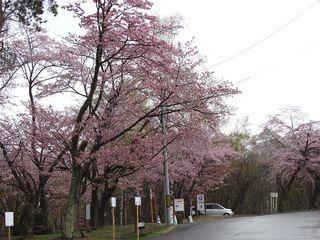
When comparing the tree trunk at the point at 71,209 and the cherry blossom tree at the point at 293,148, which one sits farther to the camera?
the cherry blossom tree at the point at 293,148

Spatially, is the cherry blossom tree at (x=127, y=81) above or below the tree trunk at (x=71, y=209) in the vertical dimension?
above

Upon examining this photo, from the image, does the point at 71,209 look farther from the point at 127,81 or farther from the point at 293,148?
the point at 293,148

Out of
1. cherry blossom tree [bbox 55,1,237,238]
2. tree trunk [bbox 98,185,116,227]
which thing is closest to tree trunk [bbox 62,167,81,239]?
cherry blossom tree [bbox 55,1,237,238]

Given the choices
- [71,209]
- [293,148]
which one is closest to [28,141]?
[71,209]

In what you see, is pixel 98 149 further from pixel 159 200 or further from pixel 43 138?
pixel 159 200

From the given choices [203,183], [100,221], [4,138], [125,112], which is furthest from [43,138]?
[203,183]

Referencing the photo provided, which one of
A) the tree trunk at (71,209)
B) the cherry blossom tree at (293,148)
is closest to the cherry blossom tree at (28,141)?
the tree trunk at (71,209)

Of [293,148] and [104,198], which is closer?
[104,198]

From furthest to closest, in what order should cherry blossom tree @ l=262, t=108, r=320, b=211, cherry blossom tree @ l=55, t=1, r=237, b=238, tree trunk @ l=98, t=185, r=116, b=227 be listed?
cherry blossom tree @ l=262, t=108, r=320, b=211
tree trunk @ l=98, t=185, r=116, b=227
cherry blossom tree @ l=55, t=1, r=237, b=238

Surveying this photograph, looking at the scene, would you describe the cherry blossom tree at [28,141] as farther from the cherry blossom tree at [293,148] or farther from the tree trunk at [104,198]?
the cherry blossom tree at [293,148]

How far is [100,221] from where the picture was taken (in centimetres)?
3550

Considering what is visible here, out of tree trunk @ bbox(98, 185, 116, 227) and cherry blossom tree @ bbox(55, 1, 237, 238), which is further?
tree trunk @ bbox(98, 185, 116, 227)

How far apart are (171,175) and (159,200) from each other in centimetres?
1156

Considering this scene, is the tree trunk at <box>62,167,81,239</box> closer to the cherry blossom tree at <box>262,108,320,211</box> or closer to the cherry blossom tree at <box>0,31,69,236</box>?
the cherry blossom tree at <box>0,31,69,236</box>
